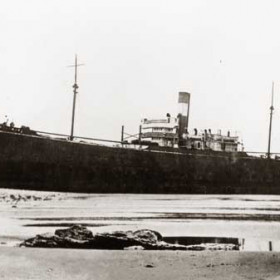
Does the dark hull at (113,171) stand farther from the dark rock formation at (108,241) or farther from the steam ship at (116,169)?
the dark rock formation at (108,241)

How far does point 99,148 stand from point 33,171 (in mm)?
1412

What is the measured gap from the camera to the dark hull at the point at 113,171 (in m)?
5.95

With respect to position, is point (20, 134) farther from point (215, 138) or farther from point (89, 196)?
point (215, 138)

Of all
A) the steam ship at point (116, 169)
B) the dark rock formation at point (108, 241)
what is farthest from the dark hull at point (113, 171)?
the dark rock formation at point (108, 241)

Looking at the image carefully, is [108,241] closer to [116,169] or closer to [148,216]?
[148,216]

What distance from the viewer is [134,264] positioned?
3.60 m

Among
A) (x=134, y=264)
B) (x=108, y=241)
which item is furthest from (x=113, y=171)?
(x=134, y=264)

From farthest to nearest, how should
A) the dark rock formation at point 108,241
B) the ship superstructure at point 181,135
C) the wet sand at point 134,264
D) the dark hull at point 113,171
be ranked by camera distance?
the ship superstructure at point 181,135, the dark hull at point 113,171, the dark rock formation at point 108,241, the wet sand at point 134,264

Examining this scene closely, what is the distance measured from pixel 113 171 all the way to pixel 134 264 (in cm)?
330

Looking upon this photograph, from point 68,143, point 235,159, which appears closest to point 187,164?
point 235,159

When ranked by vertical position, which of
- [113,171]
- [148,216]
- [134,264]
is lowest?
[134,264]

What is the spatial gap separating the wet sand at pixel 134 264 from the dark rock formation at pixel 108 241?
13 centimetres

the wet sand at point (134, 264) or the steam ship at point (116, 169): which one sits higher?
the steam ship at point (116, 169)

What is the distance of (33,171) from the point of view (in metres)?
5.95
